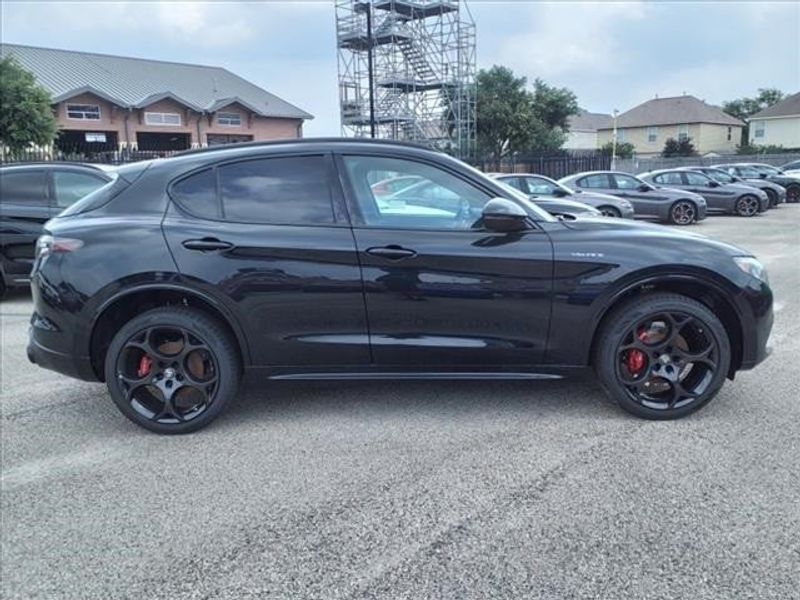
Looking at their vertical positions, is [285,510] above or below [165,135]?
below

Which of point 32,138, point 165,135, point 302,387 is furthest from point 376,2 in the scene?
point 302,387

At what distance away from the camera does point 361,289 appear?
3.82 metres

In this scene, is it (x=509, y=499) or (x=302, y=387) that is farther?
(x=302, y=387)

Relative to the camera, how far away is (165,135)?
41.1m

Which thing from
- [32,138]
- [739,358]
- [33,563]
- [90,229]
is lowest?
[33,563]

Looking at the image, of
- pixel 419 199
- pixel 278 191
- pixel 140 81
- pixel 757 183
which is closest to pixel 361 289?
pixel 419 199

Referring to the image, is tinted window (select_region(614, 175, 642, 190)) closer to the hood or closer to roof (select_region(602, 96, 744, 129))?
the hood

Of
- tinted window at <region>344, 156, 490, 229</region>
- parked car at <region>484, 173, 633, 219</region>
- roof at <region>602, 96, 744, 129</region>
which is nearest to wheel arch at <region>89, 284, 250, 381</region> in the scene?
tinted window at <region>344, 156, 490, 229</region>

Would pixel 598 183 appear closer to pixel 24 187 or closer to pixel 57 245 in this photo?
pixel 24 187

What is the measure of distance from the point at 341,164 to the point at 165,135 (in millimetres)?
40849

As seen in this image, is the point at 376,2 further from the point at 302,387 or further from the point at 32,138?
the point at 302,387

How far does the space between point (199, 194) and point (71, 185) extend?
4.94 m

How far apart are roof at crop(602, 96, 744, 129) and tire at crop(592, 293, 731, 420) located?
202 feet

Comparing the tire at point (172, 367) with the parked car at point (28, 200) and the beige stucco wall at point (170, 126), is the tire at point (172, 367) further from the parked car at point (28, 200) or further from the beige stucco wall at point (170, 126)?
the beige stucco wall at point (170, 126)
